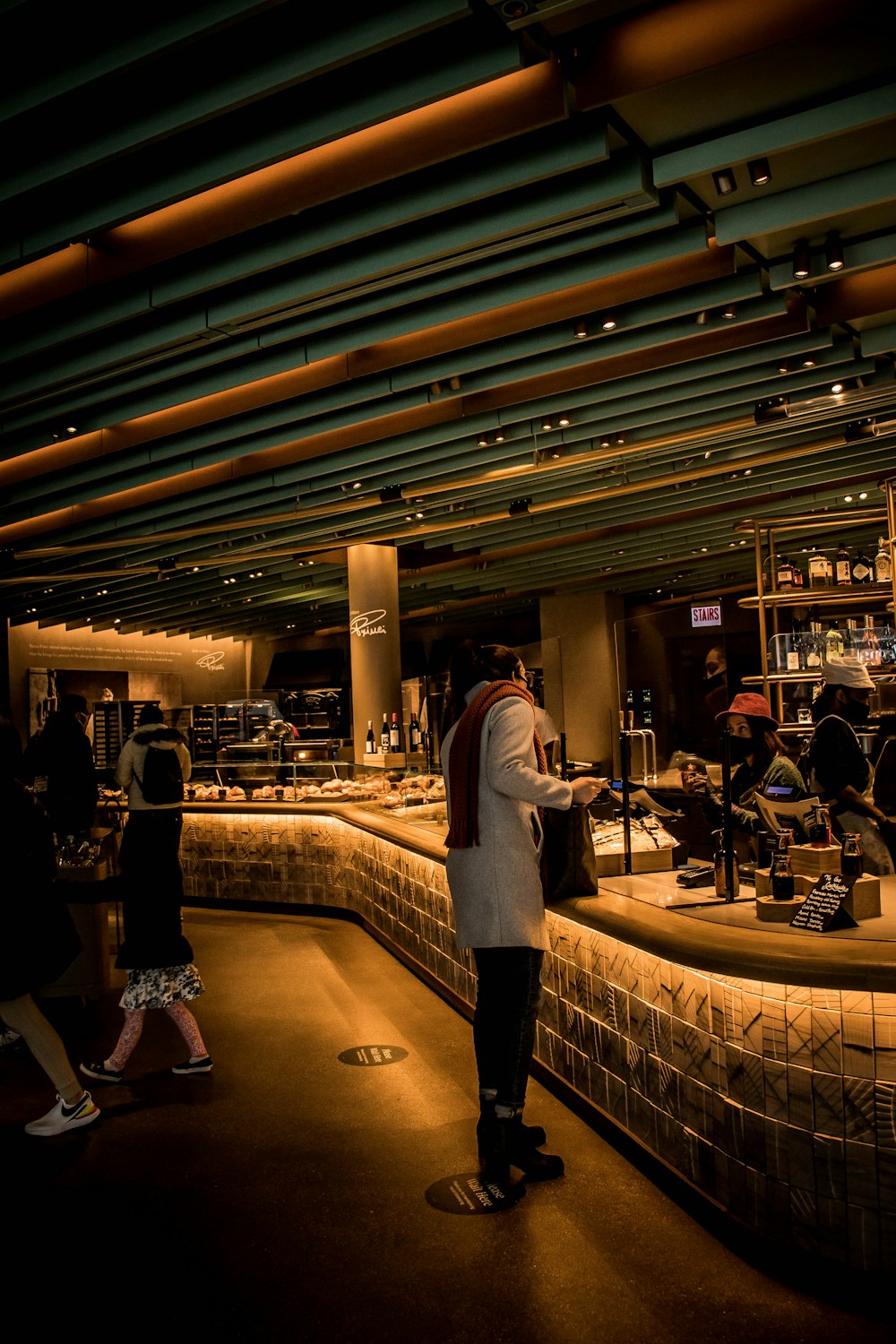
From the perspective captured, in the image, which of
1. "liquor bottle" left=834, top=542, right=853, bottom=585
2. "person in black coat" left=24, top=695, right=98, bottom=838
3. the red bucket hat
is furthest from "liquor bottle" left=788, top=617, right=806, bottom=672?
"person in black coat" left=24, top=695, right=98, bottom=838

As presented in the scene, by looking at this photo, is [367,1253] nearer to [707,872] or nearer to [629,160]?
[707,872]

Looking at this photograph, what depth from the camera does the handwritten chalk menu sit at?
8.60 feet

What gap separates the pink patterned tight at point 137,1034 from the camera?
4.21 metres

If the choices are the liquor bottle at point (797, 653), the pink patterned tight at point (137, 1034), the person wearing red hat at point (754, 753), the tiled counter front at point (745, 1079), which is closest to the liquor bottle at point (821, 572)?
the liquor bottle at point (797, 653)

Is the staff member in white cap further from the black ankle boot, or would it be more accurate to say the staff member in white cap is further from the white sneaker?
Result: the white sneaker

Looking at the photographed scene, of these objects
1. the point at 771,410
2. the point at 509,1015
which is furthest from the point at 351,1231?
the point at 771,410

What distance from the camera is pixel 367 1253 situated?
8.81 feet

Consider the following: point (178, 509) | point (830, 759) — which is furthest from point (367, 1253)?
point (178, 509)

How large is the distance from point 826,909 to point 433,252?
3.36 meters

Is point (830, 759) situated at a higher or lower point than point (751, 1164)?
higher

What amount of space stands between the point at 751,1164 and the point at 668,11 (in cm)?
370

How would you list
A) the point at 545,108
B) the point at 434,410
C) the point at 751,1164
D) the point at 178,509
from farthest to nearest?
the point at 178,509 → the point at 434,410 → the point at 545,108 → the point at 751,1164

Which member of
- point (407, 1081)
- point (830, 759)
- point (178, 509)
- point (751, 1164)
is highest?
point (178, 509)
